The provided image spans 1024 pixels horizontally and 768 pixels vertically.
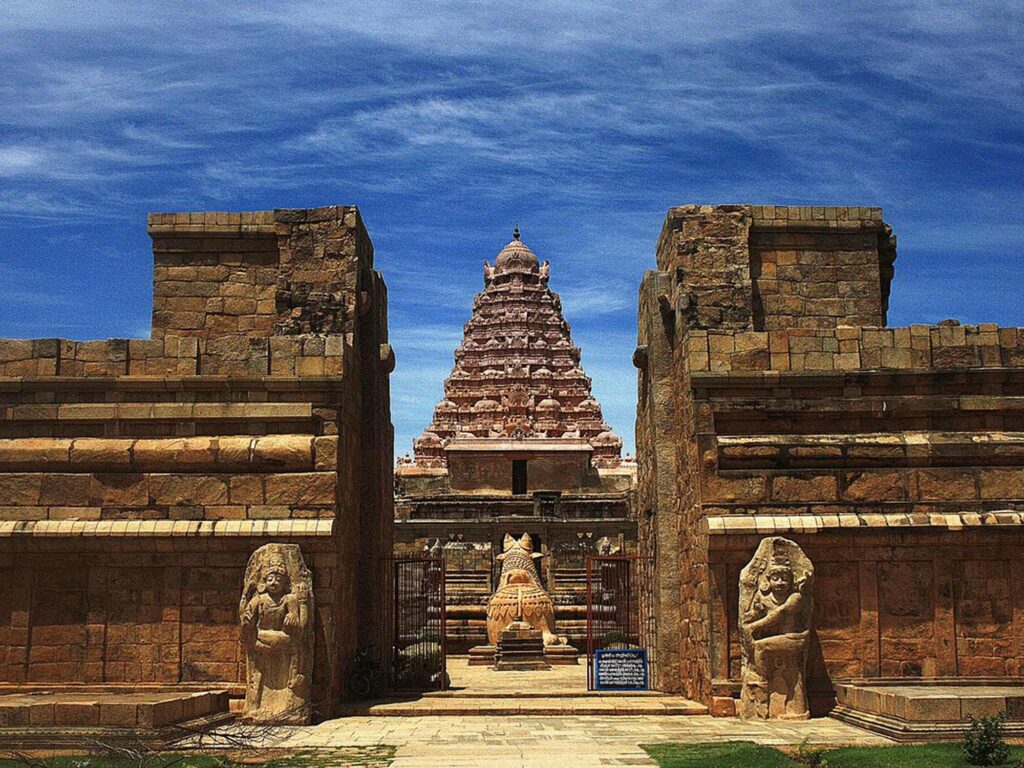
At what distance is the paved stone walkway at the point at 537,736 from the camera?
417 inches

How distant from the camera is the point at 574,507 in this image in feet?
136

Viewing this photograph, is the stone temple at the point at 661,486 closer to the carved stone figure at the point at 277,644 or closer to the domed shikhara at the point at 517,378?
the carved stone figure at the point at 277,644

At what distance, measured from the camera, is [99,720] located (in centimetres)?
1109

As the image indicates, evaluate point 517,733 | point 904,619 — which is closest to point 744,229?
point 904,619

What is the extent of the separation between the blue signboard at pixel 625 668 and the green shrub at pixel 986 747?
21.1 ft

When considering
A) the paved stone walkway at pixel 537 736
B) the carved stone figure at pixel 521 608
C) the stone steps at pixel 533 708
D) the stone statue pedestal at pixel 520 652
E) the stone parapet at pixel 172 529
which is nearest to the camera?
the paved stone walkway at pixel 537 736

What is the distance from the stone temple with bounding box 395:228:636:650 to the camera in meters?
33.8

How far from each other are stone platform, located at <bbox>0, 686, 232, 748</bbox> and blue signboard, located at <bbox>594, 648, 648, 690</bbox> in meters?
5.65

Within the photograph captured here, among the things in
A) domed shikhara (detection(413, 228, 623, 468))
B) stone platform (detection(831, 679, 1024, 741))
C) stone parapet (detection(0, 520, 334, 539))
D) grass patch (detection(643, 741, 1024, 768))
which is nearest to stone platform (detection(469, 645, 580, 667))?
stone parapet (detection(0, 520, 334, 539))

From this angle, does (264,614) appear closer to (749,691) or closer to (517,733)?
(517,733)

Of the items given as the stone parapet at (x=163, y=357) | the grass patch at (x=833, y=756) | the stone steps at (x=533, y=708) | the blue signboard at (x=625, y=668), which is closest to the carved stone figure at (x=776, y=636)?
the stone steps at (x=533, y=708)

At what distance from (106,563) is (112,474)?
105 cm

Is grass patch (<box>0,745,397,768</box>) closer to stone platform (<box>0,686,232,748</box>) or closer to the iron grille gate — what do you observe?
stone platform (<box>0,686,232,748</box>)

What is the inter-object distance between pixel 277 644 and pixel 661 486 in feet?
18.6
